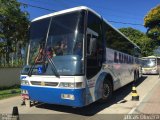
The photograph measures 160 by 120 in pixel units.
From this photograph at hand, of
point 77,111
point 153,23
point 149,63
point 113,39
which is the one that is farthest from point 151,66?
point 77,111

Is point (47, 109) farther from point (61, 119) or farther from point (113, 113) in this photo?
point (113, 113)

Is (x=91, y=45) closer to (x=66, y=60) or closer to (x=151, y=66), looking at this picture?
(x=66, y=60)

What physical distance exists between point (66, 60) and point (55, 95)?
3.75 feet

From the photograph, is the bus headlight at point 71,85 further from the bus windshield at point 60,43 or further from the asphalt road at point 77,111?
the asphalt road at point 77,111

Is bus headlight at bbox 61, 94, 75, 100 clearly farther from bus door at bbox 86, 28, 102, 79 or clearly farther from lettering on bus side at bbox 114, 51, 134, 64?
lettering on bus side at bbox 114, 51, 134, 64

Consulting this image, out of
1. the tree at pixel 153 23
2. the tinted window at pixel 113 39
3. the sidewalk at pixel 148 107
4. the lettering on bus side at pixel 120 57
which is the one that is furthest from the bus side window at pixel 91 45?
the tree at pixel 153 23

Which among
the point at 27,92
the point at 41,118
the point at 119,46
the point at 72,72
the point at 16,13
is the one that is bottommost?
the point at 41,118

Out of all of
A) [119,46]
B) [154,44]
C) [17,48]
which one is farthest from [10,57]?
[154,44]

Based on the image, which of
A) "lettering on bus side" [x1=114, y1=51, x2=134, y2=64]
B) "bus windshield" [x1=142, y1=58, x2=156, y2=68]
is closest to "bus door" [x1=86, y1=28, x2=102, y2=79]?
"lettering on bus side" [x1=114, y1=51, x2=134, y2=64]

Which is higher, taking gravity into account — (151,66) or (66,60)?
(66,60)

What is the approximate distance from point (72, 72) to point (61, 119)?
1.42 meters

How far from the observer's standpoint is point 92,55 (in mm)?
8742

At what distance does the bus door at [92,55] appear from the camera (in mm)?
8430

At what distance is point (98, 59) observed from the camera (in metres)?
9.37
